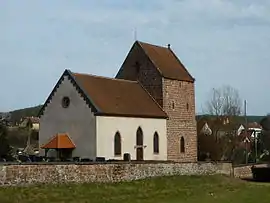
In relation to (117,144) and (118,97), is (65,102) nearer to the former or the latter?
(118,97)

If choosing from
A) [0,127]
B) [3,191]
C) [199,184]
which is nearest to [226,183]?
[199,184]

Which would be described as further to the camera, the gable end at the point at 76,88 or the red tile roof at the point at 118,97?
the red tile roof at the point at 118,97

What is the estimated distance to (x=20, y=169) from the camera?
3269 centimetres

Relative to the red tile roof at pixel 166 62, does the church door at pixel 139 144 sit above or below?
below

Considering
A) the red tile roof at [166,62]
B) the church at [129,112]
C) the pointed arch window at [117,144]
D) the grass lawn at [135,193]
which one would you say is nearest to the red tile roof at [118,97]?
the church at [129,112]

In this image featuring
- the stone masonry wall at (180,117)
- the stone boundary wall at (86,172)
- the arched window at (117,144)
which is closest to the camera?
the stone boundary wall at (86,172)

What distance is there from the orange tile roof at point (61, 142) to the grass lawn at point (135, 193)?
45.1 feet

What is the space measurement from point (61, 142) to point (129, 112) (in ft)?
23.3

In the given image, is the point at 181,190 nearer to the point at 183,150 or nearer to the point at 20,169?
the point at 20,169

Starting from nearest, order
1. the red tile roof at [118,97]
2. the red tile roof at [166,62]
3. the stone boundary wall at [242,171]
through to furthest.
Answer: the red tile roof at [118,97] < the stone boundary wall at [242,171] < the red tile roof at [166,62]

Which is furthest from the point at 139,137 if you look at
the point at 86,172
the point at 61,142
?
the point at 86,172

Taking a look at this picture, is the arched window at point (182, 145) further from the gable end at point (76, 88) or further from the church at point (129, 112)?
the gable end at point (76, 88)

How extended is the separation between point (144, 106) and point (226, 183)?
56.0 ft

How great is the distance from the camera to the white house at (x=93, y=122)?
54250mm
